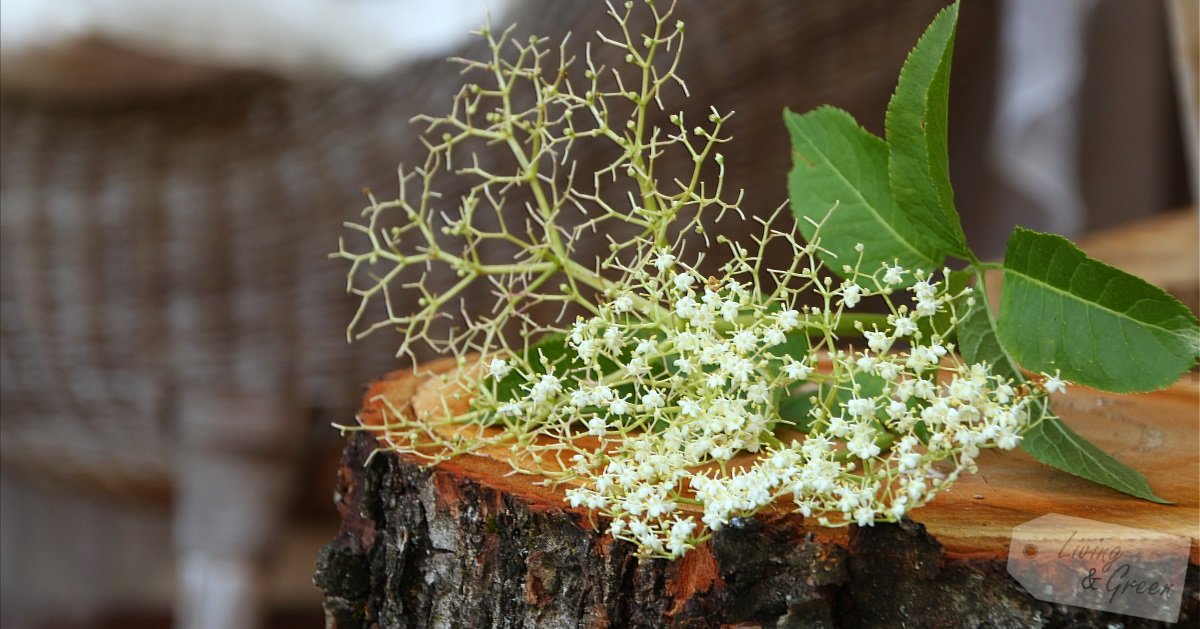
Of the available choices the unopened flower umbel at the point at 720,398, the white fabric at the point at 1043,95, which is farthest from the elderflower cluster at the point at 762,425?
the white fabric at the point at 1043,95

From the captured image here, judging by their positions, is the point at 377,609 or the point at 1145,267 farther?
the point at 1145,267

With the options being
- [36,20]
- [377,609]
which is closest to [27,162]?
[36,20]

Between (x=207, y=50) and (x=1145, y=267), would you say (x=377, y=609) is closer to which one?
(x=207, y=50)

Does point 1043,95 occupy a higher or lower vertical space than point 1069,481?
higher

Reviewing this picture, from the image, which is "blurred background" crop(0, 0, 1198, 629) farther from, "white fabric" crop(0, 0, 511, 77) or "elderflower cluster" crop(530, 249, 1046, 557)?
"elderflower cluster" crop(530, 249, 1046, 557)

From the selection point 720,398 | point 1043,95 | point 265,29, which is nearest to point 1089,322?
point 720,398

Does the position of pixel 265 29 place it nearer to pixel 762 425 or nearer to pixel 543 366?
pixel 543 366
